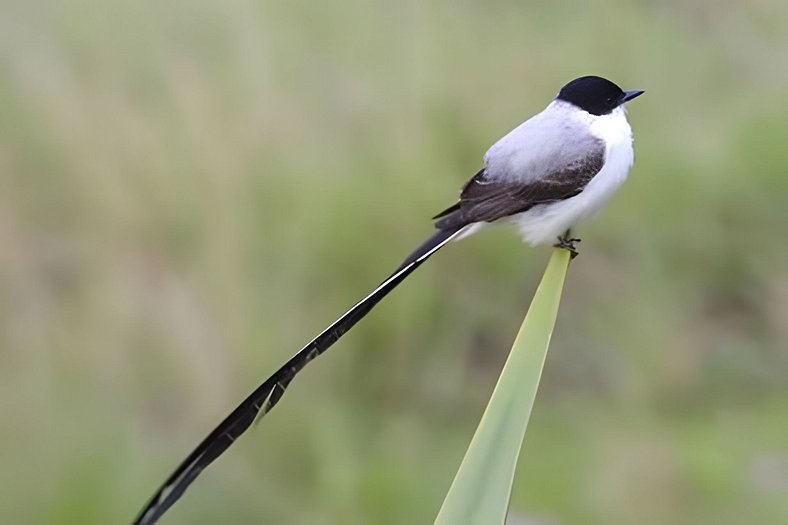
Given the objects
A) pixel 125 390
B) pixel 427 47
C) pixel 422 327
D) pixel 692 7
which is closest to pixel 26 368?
pixel 125 390

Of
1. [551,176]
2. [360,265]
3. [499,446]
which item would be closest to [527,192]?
[551,176]

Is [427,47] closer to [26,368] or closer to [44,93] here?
[44,93]

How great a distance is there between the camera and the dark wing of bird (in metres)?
0.67

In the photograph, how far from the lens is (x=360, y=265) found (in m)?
1.19

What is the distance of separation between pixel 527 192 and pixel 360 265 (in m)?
0.53

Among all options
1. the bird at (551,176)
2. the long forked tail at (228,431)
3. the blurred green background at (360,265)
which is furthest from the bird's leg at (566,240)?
the blurred green background at (360,265)

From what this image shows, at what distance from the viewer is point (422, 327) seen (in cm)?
120

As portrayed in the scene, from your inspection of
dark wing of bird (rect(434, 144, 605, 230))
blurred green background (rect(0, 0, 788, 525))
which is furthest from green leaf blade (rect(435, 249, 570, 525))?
blurred green background (rect(0, 0, 788, 525))

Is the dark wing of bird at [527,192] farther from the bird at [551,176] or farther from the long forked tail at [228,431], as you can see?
the long forked tail at [228,431]

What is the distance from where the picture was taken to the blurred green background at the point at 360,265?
1.18m

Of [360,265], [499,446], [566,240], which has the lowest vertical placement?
[499,446]

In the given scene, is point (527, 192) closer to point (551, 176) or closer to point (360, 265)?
point (551, 176)

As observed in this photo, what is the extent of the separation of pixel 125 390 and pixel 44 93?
1.32 feet

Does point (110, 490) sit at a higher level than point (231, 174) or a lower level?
lower
